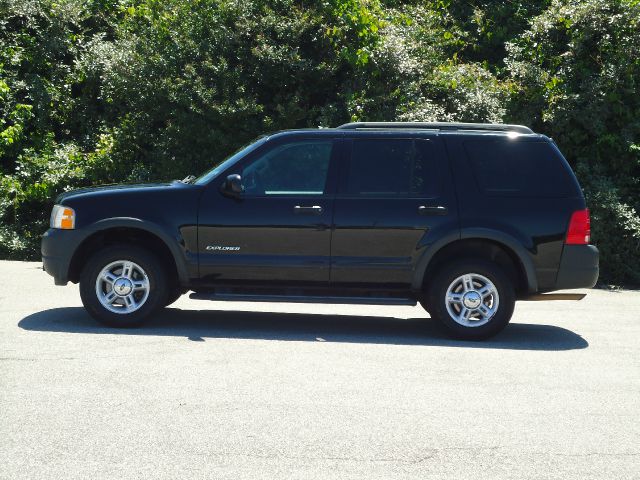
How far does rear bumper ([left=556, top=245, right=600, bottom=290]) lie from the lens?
28.8 feet

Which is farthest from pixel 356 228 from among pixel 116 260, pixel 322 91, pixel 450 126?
pixel 322 91

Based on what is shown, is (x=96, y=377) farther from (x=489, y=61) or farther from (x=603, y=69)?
(x=489, y=61)

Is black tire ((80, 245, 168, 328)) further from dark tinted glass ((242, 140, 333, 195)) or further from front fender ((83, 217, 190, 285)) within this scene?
dark tinted glass ((242, 140, 333, 195))

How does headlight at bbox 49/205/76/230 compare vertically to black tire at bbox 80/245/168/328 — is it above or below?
above

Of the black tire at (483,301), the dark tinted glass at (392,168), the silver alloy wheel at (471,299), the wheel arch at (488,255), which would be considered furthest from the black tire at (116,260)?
the silver alloy wheel at (471,299)

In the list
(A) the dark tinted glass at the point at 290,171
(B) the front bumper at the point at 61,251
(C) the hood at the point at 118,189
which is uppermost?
(A) the dark tinted glass at the point at 290,171

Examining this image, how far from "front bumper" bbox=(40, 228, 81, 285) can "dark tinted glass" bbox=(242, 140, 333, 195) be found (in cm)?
170

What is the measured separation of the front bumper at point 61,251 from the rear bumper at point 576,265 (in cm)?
452

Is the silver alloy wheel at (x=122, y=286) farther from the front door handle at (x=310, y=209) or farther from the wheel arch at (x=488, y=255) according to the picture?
the wheel arch at (x=488, y=255)

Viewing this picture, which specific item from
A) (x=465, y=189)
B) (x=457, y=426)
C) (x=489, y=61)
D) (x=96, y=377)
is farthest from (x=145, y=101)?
(x=457, y=426)

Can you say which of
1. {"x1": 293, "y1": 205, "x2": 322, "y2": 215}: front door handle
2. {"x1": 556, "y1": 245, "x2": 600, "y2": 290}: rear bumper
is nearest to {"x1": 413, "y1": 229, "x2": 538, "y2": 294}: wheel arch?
{"x1": 556, "y1": 245, "x2": 600, "y2": 290}: rear bumper

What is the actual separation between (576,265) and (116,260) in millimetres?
4276

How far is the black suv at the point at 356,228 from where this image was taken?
879 centimetres

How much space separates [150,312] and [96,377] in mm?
2120
